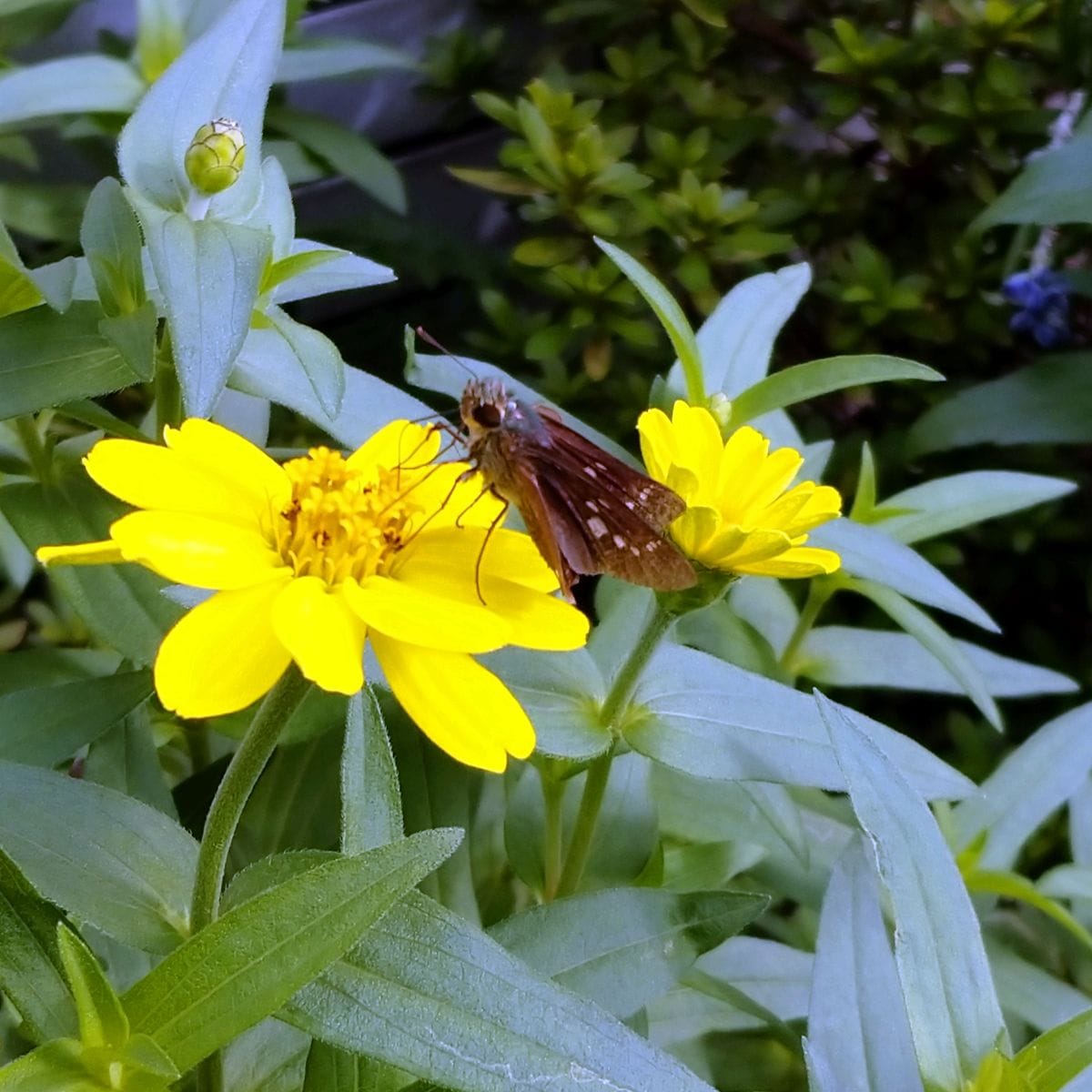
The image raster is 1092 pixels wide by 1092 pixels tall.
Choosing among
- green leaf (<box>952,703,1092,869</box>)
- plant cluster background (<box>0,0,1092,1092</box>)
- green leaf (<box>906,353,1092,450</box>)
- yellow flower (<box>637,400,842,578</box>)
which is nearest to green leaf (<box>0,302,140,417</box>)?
plant cluster background (<box>0,0,1092,1092</box>)

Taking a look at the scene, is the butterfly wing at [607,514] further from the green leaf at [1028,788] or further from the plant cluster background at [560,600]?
the green leaf at [1028,788]

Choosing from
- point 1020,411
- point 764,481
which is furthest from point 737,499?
point 1020,411

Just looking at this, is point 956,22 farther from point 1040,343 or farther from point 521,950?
point 521,950

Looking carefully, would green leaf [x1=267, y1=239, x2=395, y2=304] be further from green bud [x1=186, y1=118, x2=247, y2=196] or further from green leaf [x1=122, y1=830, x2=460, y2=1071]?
green leaf [x1=122, y1=830, x2=460, y2=1071]

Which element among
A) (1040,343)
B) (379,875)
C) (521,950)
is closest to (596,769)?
(521,950)

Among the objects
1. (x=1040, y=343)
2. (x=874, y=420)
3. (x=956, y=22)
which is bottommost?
(x=874, y=420)

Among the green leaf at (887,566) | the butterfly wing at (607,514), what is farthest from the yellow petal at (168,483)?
the green leaf at (887,566)
